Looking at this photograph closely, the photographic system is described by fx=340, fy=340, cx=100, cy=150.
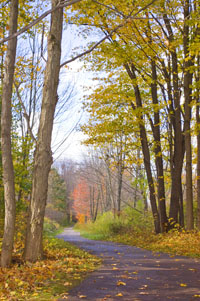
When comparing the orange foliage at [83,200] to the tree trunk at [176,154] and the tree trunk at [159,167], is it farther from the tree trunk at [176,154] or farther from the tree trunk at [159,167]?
the tree trunk at [176,154]

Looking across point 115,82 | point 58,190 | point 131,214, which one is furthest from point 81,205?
point 115,82

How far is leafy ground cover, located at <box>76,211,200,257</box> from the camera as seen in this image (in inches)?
414

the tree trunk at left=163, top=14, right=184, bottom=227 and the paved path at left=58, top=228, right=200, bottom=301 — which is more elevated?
the tree trunk at left=163, top=14, right=184, bottom=227

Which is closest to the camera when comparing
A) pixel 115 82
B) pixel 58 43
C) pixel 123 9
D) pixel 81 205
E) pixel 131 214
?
pixel 58 43

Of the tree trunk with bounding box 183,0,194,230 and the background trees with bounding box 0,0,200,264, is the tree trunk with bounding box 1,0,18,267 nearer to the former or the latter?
the background trees with bounding box 0,0,200,264

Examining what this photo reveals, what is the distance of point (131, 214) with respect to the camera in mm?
19594

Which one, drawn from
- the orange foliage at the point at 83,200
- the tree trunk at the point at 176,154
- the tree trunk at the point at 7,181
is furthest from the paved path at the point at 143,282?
the orange foliage at the point at 83,200

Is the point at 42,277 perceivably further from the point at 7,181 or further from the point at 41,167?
the point at 41,167

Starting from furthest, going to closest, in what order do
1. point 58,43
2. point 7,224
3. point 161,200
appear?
point 161,200
point 58,43
point 7,224

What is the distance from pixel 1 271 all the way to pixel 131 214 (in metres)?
13.7

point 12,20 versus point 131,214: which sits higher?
point 12,20

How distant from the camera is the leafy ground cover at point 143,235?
34.5 ft

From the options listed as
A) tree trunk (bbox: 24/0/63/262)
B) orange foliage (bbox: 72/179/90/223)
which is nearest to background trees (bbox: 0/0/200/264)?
tree trunk (bbox: 24/0/63/262)

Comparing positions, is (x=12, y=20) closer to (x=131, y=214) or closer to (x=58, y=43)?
(x=58, y=43)
